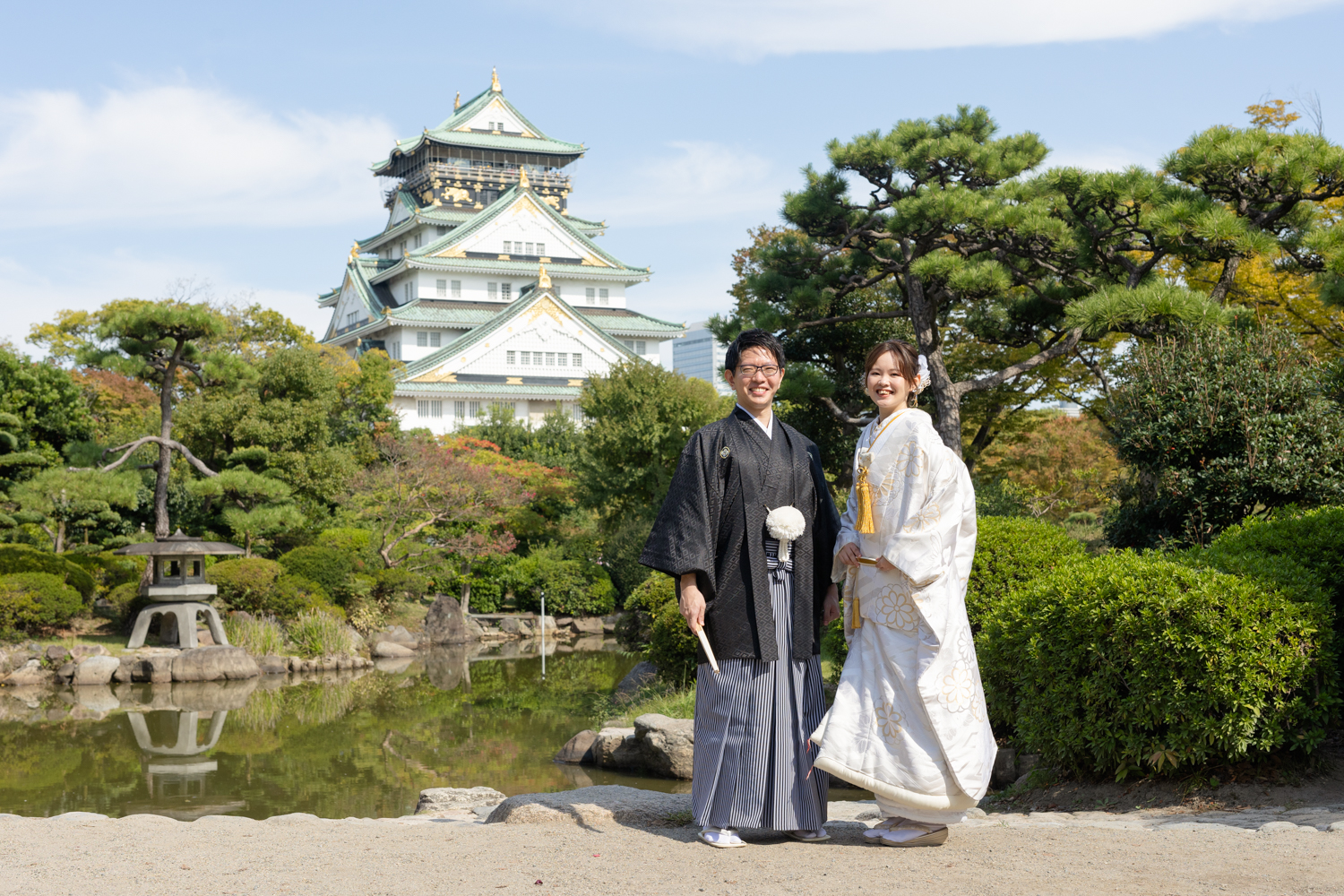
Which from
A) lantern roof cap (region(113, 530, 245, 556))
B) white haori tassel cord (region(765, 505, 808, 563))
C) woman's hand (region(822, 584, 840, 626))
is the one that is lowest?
woman's hand (region(822, 584, 840, 626))

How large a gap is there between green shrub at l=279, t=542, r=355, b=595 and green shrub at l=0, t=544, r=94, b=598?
7.67 feet

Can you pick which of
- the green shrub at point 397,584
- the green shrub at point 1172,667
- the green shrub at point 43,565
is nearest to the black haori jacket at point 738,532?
the green shrub at point 1172,667

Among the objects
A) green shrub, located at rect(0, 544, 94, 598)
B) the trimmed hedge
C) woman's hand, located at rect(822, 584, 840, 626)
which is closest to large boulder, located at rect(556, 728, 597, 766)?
woman's hand, located at rect(822, 584, 840, 626)

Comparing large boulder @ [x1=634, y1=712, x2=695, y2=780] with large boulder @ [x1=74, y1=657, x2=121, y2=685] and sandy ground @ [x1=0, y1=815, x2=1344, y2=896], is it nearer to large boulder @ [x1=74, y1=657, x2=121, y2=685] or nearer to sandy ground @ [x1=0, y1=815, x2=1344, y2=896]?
sandy ground @ [x1=0, y1=815, x2=1344, y2=896]

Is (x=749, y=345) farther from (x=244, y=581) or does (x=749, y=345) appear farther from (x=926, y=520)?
(x=244, y=581)

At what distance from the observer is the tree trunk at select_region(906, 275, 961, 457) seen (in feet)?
32.9

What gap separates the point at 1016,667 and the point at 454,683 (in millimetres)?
8411

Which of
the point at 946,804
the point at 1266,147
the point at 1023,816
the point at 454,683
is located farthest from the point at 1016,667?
the point at 454,683

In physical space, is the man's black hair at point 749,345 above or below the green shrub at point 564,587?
above

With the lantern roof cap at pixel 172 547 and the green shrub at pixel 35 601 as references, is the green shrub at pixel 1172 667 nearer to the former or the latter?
the lantern roof cap at pixel 172 547

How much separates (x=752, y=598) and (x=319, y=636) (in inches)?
433

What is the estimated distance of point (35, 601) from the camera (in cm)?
1177

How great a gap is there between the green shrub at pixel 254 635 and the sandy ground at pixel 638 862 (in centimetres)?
983

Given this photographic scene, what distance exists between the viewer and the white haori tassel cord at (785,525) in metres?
3.36
